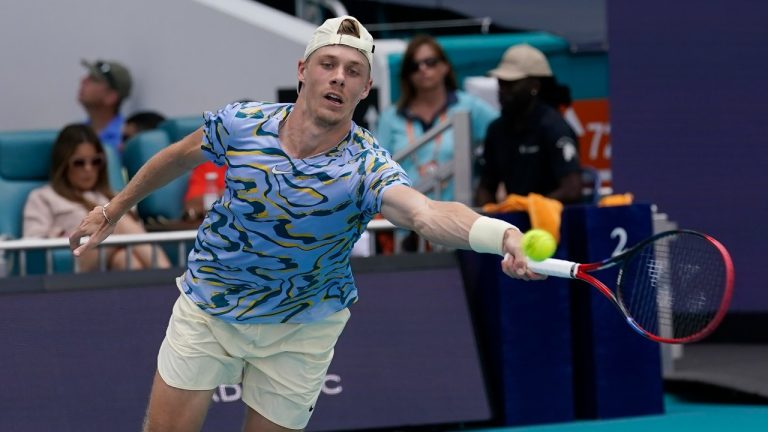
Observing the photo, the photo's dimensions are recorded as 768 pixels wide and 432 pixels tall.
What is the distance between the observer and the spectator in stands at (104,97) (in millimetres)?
9969

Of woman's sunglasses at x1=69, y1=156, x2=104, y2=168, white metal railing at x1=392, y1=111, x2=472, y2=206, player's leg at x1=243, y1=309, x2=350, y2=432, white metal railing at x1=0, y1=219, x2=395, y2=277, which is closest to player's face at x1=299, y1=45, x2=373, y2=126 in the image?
player's leg at x1=243, y1=309, x2=350, y2=432

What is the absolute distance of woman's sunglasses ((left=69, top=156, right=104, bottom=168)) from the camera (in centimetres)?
813

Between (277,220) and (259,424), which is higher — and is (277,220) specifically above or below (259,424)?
above

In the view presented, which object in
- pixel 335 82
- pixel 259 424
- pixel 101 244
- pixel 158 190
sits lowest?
pixel 259 424

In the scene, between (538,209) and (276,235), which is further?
(538,209)

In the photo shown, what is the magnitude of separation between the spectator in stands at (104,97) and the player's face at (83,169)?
1.74m

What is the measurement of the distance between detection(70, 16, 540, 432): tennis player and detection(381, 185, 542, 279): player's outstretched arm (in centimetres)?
4

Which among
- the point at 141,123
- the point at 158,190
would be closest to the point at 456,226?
the point at 158,190

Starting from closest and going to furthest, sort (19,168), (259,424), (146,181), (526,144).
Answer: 1. (259,424)
2. (146,181)
3. (526,144)
4. (19,168)

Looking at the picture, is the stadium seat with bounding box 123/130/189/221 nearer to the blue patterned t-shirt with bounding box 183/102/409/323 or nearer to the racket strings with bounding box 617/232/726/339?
the racket strings with bounding box 617/232/726/339

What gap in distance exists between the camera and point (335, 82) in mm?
4688

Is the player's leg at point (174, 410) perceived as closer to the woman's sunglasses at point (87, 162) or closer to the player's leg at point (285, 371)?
the player's leg at point (285, 371)

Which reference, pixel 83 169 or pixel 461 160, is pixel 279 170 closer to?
pixel 461 160

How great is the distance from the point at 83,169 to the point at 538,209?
2.62m
